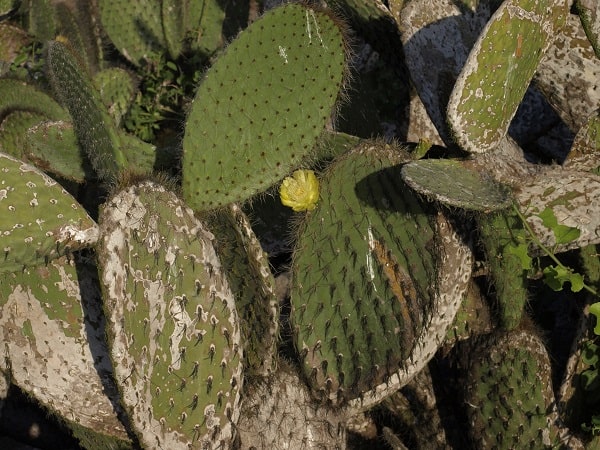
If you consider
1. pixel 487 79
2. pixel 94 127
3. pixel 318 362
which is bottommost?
pixel 318 362

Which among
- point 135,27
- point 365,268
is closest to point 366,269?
point 365,268

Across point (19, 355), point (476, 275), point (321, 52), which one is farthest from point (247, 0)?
point (19, 355)

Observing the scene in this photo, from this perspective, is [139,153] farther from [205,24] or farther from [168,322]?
[205,24]

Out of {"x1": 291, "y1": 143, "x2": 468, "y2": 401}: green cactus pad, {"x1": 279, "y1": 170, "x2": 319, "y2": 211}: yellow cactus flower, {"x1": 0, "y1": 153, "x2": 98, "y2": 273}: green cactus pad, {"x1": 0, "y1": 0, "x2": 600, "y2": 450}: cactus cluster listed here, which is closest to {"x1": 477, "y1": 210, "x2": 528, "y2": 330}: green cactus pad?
{"x1": 0, "y1": 0, "x2": 600, "y2": 450}: cactus cluster

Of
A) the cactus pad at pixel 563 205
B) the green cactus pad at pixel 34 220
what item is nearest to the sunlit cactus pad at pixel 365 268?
the cactus pad at pixel 563 205

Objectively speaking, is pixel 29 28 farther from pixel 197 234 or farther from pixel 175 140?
pixel 197 234
